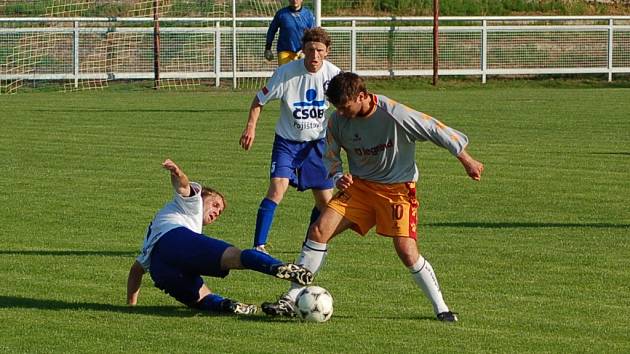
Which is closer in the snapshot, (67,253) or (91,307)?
(91,307)

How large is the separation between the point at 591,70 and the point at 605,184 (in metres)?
19.9

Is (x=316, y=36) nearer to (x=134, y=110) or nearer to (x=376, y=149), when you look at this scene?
(x=376, y=149)

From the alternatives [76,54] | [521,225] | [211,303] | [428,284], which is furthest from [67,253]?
[76,54]

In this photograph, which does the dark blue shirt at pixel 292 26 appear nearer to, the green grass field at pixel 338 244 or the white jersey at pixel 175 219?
the green grass field at pixel 338 244

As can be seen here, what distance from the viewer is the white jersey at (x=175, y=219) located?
320 inches

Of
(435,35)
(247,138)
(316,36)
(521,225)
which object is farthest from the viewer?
(435,35)

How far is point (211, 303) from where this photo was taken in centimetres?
816

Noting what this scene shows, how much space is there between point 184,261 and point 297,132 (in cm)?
272

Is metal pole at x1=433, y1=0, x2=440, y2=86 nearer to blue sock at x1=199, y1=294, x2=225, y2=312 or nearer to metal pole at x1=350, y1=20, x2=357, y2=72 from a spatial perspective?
metal pole at x1=350, y1=20, x2=357, y2=72

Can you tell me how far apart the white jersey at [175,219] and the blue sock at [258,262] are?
1.93ft

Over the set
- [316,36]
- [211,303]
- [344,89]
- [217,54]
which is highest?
[316,36]

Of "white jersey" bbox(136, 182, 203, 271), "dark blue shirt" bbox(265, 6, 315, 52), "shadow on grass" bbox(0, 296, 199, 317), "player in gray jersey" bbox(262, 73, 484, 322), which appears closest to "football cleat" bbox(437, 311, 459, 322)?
"player in gray jersey" bbox(262, 73, 484, 322)

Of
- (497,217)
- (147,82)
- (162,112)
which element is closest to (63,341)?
(497,217)

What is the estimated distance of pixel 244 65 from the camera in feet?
106
